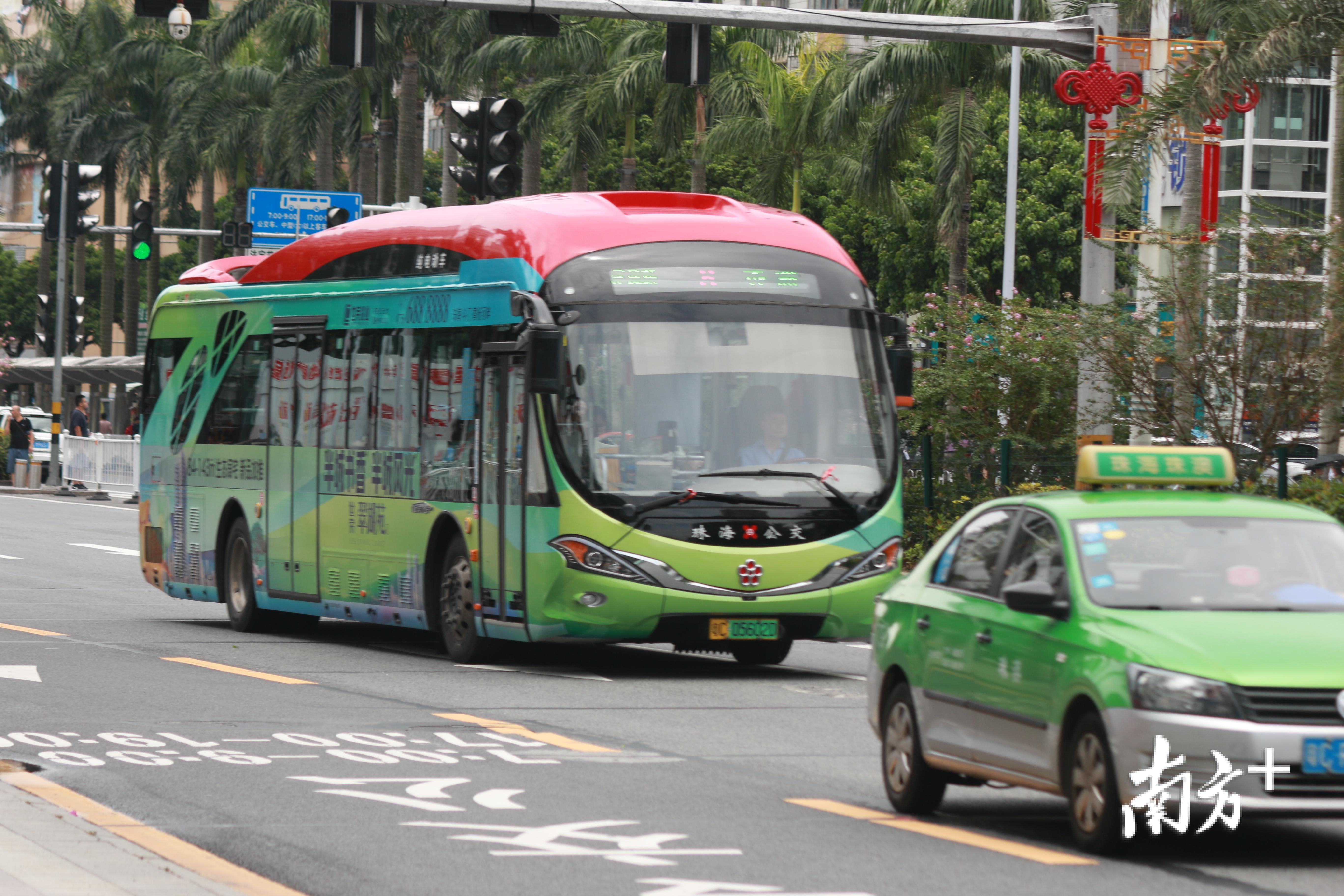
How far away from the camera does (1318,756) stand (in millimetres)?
7848

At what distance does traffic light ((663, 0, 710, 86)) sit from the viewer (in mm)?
20766

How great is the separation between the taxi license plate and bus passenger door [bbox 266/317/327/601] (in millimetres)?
11974

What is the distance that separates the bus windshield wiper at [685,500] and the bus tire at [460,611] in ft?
5.19

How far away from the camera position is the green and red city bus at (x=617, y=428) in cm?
1547

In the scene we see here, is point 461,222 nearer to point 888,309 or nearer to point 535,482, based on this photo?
point 535,482

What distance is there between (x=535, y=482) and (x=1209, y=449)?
6.68m

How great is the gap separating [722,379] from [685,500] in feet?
2.91

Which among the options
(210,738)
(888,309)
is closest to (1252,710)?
(210,738)

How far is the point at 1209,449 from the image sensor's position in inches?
382

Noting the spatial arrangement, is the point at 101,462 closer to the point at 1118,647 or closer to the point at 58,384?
the point at 58,384

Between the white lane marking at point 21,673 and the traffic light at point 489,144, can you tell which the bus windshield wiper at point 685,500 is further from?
the traffic light at point 489,144

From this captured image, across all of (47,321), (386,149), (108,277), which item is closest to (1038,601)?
(47,321)

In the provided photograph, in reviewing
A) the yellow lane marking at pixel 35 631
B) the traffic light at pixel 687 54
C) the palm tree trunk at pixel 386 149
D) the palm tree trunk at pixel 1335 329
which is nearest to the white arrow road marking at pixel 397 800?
the yellow lane marking at pixel 35 631

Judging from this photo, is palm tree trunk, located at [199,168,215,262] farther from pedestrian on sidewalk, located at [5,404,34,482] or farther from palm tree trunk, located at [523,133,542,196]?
pedestrian on sidewalk, located at [5,404,34,482]
